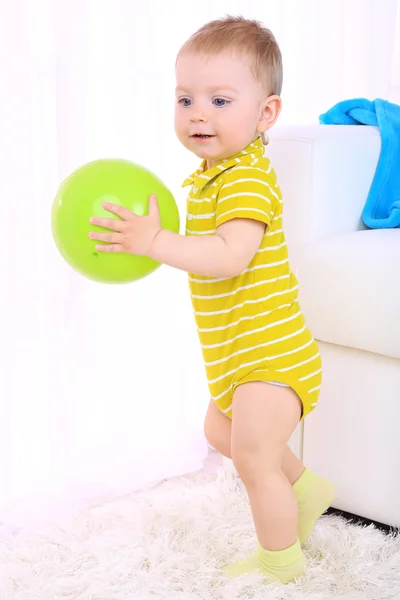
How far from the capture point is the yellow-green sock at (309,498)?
1.41 metres

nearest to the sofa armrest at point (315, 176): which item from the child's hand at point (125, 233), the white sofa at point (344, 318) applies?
the white sofa at point (344, 318)

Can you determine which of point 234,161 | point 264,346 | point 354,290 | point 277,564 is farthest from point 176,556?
point 234,161

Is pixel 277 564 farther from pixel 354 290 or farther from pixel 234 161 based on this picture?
pixel 234 161

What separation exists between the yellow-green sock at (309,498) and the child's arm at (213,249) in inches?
17.5

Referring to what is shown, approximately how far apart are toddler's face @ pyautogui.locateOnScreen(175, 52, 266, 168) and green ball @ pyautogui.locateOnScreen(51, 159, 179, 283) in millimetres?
103

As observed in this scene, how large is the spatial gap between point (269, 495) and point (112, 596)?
29 centimetres

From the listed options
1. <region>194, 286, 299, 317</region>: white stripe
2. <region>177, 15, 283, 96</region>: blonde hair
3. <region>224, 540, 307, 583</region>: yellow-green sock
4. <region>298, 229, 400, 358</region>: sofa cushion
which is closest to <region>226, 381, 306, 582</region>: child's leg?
<region>224, 540, 307, 583</region>: yellow-green sock

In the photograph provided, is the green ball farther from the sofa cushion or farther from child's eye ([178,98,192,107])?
the sofa cushion

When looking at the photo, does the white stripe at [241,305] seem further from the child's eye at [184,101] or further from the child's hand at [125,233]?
the child's eye at [184,101]

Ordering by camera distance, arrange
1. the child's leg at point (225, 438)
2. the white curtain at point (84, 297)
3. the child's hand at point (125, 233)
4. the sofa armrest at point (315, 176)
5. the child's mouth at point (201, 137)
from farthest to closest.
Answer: the white curtain at point (84, 297) → the sofa armrest at point (315, 176) → the child's leg at point (225, 438) → the child's mouth at point (201, 137) → the child's hand at point (125, 233)

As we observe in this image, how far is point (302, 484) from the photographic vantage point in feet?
4.62

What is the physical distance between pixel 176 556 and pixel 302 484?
25 centimetres

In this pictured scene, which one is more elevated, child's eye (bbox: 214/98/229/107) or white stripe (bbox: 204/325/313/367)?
child's eye (bbox: 214/98/229/107)

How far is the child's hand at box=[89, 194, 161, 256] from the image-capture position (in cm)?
112
